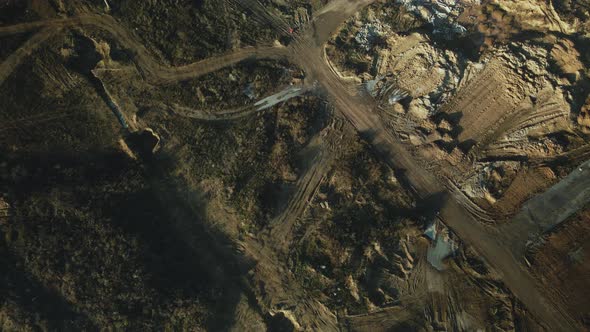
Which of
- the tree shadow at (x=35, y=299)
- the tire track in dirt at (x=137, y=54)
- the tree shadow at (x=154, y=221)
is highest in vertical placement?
the tire track in dirt at (x=137, y=54)

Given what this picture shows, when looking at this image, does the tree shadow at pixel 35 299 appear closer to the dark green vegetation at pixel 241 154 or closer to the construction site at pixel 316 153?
the construction site at pixel 316 153

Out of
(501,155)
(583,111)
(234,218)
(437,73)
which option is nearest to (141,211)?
(234,218)

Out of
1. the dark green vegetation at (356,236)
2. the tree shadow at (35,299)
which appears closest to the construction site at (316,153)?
the dark green vegetation at (356,236)

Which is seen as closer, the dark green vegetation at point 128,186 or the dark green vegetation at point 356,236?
the dark green vegetation at point 128,186

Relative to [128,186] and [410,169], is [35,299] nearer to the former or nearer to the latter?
[128,186]

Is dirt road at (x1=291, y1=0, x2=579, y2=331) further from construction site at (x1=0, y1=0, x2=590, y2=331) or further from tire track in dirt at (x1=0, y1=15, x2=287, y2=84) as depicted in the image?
tire track in dirt at (x1=0, y1=15, x2=287, y2=84)

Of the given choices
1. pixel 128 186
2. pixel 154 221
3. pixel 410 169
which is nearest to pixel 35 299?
pixel 154 221

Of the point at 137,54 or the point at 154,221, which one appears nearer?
the point at 154,221

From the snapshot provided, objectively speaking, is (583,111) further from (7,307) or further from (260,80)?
(7,307)

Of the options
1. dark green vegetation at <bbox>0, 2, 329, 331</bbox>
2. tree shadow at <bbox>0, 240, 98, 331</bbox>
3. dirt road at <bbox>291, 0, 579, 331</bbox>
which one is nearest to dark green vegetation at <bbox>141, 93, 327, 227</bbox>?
dark green vegetation at <bbox>0, 2, 329, 331</bbox>
